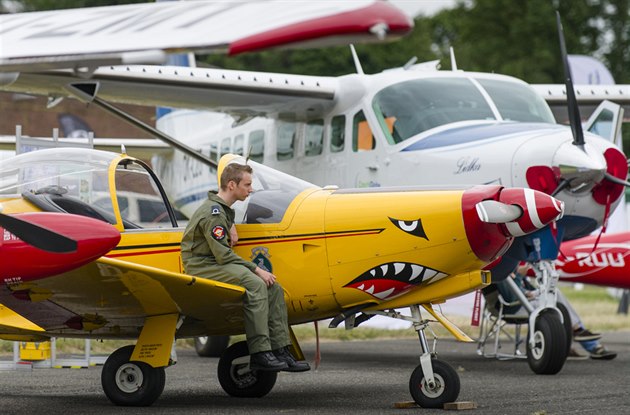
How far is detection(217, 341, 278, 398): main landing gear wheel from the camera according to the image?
8.59m

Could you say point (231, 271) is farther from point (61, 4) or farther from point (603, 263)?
point (61, 4)

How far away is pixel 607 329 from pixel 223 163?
1209 cm

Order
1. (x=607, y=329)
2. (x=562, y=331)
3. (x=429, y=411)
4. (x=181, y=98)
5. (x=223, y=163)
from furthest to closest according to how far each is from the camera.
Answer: (x=607, y=329), (x=181, y=98), (x=562, y=331), (x=223, y=163), (x=429, y=411)

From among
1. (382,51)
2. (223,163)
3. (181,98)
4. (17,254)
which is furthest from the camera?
(382,51)

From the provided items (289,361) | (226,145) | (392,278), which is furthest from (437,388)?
(226,145)

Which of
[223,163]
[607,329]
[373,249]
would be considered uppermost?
[223,163]

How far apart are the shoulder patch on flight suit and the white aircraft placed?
5.38 ft

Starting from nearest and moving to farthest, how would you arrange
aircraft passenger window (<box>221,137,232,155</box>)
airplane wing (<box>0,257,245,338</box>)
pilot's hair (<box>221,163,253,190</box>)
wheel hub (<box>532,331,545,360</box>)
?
airplane wing (<box>0,257,245,338</box>)
pilot's hair (<box>221,163,253,190</box>)
wheel hub (<box>532,331,545,360</box>)
aircraft passenger window (<box>221,137,232,155</box>)

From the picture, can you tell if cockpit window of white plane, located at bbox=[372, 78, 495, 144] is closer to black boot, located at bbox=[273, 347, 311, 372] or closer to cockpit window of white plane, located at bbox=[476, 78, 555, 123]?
cockpit window of white plane, located at bbox=[476, 78, 555, 123]

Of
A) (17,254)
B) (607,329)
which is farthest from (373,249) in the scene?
(607,329)

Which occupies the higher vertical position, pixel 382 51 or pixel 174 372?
pixel 382 51

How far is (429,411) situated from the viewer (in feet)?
25.0

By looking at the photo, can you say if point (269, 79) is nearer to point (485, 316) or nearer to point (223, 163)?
point (485, 316)

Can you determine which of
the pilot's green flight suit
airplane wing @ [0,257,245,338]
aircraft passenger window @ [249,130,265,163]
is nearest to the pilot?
the pilot's green flight suit
